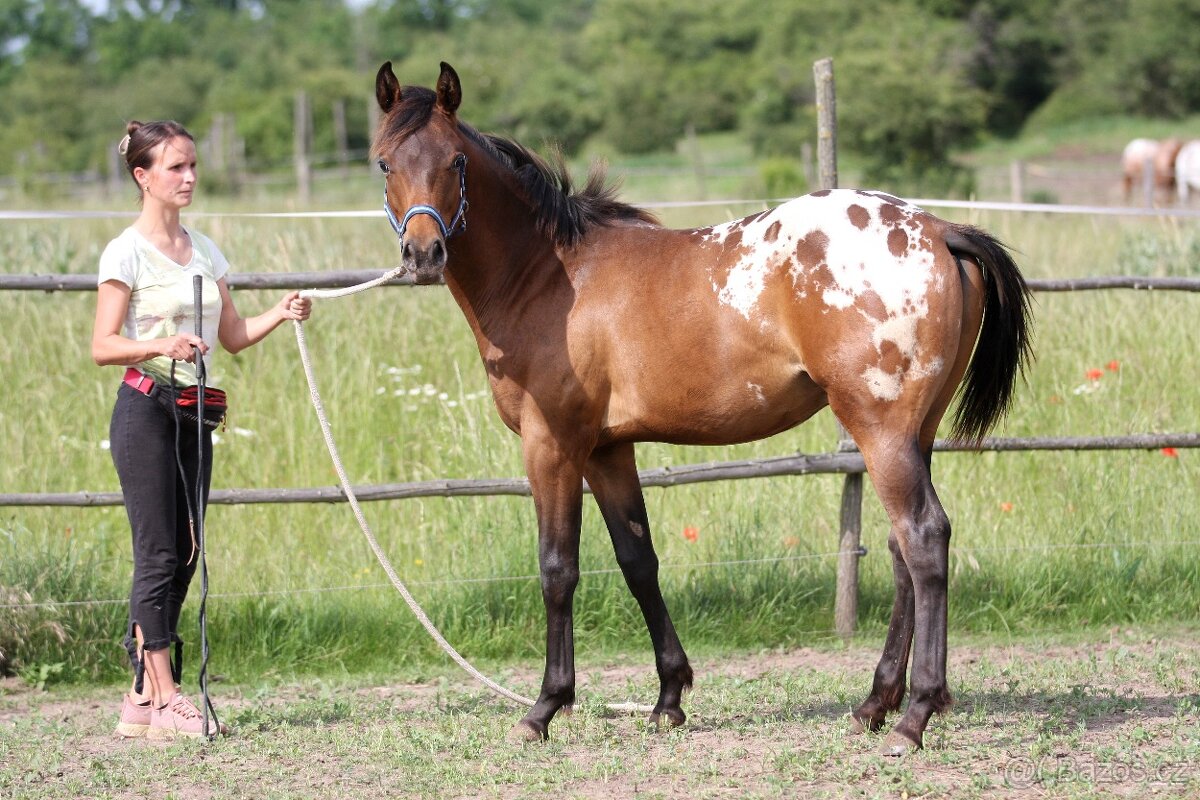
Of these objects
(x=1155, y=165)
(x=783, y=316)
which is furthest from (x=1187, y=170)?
(x=783, y=316)

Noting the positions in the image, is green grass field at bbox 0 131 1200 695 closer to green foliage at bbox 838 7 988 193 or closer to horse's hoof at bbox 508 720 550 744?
horse's hoof at bbox 508 720 550 744

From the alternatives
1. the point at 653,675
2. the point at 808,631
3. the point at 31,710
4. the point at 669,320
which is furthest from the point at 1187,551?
the point at 31,710

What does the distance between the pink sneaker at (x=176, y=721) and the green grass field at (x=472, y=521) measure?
0.94 metres

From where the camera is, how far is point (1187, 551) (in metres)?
5.63

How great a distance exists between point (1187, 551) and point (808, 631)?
1764mm

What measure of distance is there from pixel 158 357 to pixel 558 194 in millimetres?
1363

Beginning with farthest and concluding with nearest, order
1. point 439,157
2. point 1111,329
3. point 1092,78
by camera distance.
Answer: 1. point 1092,78
2. point 1111,329
3. point 439,157

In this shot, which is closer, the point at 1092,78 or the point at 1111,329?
the point at 1111,329

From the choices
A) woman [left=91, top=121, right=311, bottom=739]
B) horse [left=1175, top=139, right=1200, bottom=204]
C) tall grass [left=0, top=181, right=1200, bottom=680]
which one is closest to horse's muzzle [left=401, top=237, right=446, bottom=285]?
woman [left=91, top=121, right=311, bottom=739]

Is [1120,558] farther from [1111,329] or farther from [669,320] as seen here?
[669,320]

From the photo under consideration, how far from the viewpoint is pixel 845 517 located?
215 inches

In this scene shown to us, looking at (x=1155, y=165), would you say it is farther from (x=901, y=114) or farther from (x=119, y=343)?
(x=119, y=343)

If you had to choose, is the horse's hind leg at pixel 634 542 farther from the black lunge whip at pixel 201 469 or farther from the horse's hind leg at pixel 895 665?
the black lunge whip at pixel 201 469

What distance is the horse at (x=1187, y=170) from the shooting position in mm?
20359
